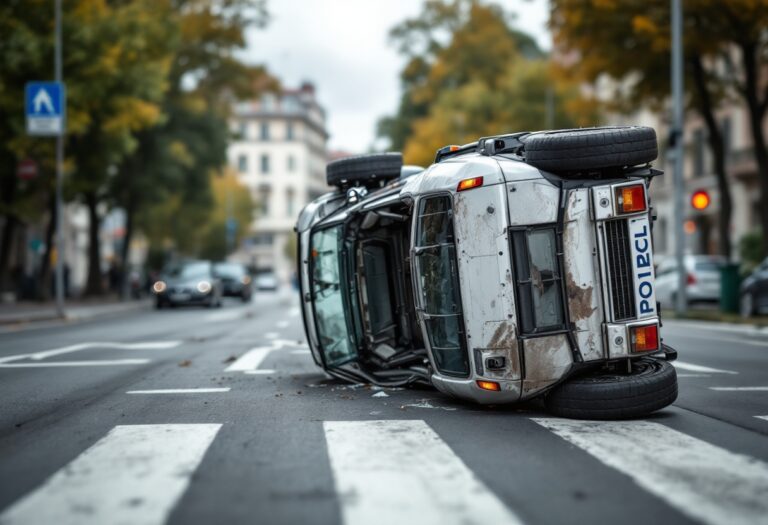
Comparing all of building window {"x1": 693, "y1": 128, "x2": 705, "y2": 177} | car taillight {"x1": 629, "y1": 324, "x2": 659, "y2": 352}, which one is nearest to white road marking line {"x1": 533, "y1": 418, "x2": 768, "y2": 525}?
car taillight {"x1": 629, "y1": 324, "x2": 659, "y2": 352}

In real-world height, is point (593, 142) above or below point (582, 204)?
above

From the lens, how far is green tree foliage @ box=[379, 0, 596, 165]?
47750 mm

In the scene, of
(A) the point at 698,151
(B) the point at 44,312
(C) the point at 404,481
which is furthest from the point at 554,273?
(A) the point at 698,151

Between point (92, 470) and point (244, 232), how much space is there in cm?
8246

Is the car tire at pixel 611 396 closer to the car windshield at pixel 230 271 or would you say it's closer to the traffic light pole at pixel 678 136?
the traffic light pole at pixel 678 136

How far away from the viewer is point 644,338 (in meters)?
7.30

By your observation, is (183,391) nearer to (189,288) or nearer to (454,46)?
(189,288)

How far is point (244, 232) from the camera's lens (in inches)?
3428

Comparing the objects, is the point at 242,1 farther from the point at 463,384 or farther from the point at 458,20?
the point at 463,384

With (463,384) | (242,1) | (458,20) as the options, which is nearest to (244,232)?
(458,20)

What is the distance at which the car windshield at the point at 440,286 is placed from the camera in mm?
7523

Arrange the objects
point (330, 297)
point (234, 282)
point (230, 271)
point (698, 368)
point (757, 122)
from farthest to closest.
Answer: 1. point (230, 271)
2. point (234, 282)
3. point (757, 122)
4. point (698, 368)
5. point (330, 297)

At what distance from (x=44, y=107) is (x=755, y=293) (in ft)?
56.5

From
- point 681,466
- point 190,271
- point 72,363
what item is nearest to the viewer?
point 681,466
